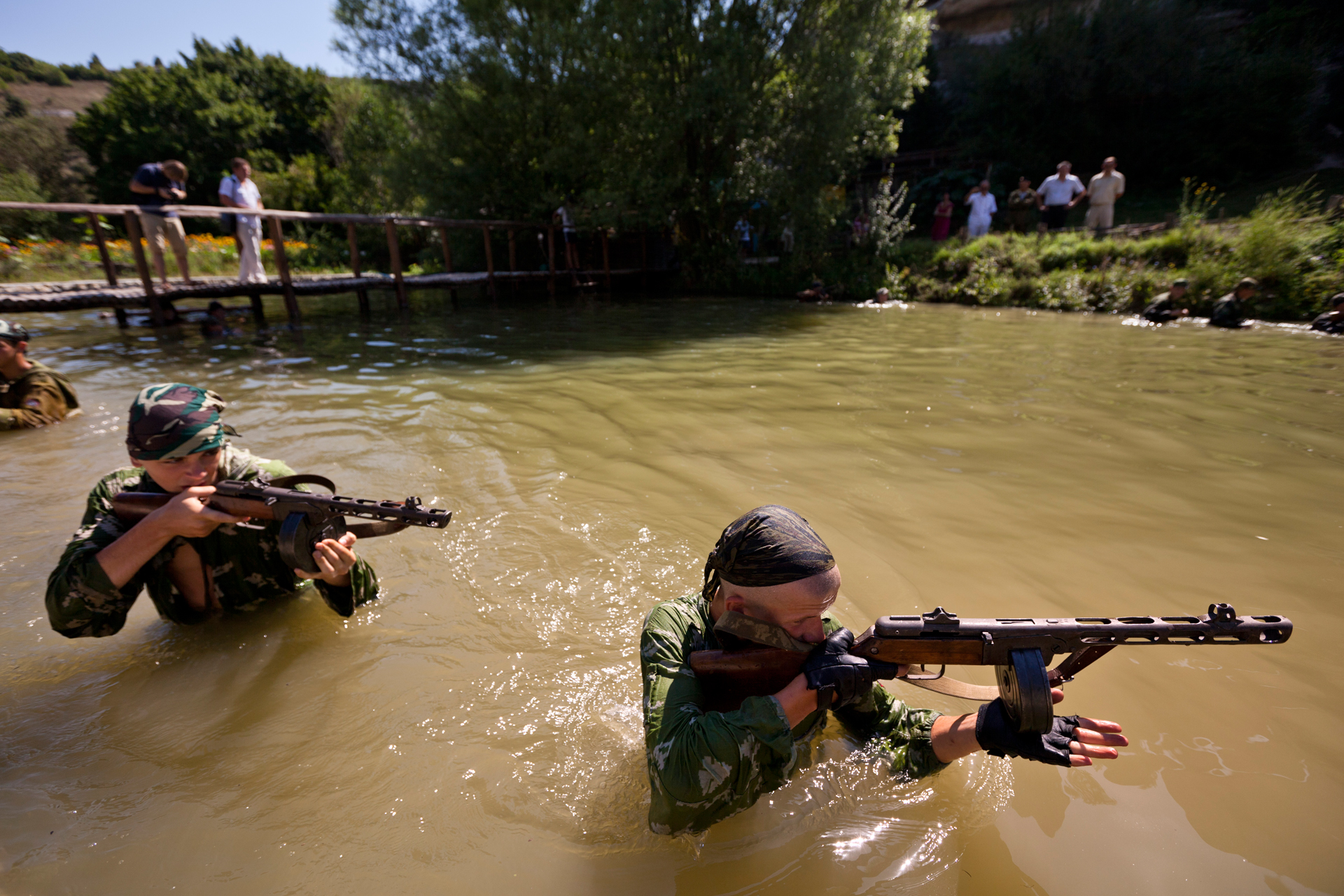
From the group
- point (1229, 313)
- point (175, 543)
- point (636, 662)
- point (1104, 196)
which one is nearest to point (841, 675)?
point (636, 662)

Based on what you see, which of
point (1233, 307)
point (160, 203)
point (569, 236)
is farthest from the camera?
point (569, 236)

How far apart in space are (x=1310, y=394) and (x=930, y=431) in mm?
4711

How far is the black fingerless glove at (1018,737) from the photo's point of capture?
69.6 inches

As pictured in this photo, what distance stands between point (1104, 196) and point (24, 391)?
20.0m

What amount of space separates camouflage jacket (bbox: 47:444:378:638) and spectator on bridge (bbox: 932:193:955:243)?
20.9 meters

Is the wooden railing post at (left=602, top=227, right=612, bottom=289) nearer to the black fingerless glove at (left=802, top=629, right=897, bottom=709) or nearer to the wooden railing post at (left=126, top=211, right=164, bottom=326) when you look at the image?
the wooden railing post at (left=126, top=211, right=164, bottom=326)

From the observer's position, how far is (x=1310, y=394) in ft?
22.2

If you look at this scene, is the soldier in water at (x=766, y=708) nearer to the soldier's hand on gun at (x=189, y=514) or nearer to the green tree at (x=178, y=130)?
the soldier's hand on gun at (x=189, y=514)

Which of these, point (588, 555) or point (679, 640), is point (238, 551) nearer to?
point (588, 555)

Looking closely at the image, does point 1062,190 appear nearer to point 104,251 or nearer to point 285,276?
point 285,276

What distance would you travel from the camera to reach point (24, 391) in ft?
20.0

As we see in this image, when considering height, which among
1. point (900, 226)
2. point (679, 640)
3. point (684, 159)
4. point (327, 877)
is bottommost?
point (327, 877)

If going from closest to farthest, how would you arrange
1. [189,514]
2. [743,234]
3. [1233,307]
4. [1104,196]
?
[189,514] → [1233,307] → [1104,196] → [743,234]

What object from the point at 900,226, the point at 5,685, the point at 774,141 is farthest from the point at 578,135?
the point at 5,685
